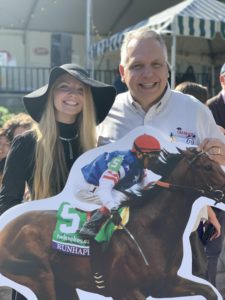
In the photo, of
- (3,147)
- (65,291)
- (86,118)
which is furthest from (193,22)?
(65,291)

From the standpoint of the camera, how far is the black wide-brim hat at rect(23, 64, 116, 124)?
2.03 m

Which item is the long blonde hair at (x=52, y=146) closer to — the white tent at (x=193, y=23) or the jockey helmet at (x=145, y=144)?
the jockey helmet at (x=145, y=144)

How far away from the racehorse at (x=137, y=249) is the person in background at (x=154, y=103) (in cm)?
19

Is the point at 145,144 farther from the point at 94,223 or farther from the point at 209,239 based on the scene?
the point at 209,239

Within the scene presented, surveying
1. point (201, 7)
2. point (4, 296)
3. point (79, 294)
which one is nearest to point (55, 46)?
point (201, 7)

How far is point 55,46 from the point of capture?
25.8 ft

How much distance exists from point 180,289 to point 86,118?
2.82ft

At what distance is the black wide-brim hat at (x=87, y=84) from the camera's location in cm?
203

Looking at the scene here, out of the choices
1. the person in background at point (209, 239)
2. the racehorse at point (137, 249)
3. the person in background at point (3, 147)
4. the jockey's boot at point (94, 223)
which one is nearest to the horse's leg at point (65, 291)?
the racehorse at point (137, 249)

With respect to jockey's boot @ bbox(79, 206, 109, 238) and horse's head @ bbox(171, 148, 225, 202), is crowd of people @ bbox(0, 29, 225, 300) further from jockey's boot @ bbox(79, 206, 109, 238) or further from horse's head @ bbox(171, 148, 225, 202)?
jockey's boot @ bbox(79, 206, 109, 238)

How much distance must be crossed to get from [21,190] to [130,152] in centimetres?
54

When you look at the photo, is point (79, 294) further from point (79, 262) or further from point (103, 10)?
point (103, 10)

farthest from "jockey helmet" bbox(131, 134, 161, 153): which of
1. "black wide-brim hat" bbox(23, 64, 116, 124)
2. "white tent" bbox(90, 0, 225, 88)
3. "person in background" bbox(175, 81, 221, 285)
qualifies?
"white tent" bbox(90, 0, 225, 88)

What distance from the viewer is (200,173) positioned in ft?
6.12
